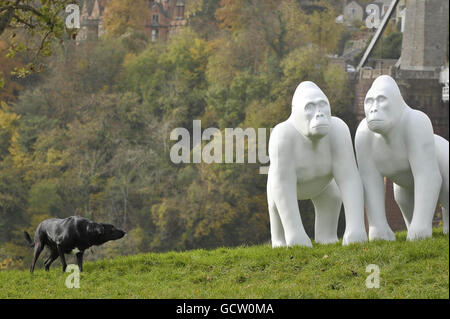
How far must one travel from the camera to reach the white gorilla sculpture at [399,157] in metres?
12.8

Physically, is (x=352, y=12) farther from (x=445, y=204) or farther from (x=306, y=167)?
(x=306, y=167)

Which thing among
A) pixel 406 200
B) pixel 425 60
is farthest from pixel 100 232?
pixel 425 60

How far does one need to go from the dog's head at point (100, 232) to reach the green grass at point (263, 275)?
1.82 feet

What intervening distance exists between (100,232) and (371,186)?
4.11m

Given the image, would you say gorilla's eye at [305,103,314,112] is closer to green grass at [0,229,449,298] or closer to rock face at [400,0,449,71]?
green grass at [0,229,449,298]

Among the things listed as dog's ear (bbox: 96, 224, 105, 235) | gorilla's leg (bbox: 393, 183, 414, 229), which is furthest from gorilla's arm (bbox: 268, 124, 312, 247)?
dog's ear (bbox: 96, 224, 105, 235)

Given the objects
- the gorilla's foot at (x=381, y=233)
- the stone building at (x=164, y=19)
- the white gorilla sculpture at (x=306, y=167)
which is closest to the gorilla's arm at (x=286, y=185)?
the white gorilla sculpture at (x=306, y=167)

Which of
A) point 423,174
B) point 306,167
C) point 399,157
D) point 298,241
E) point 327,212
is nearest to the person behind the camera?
point 423,174

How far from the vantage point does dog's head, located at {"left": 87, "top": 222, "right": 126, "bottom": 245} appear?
39.2 ft

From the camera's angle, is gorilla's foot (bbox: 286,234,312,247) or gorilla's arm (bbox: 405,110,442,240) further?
gorilla's foot (bbox: 286,234,312,247)

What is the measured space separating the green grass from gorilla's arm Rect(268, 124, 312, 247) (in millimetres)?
388

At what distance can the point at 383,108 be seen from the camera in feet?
41.9

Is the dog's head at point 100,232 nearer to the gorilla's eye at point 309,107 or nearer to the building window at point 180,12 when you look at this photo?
the gorilla's eye at point 309,107

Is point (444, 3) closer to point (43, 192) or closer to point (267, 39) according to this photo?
point (267, 39)
